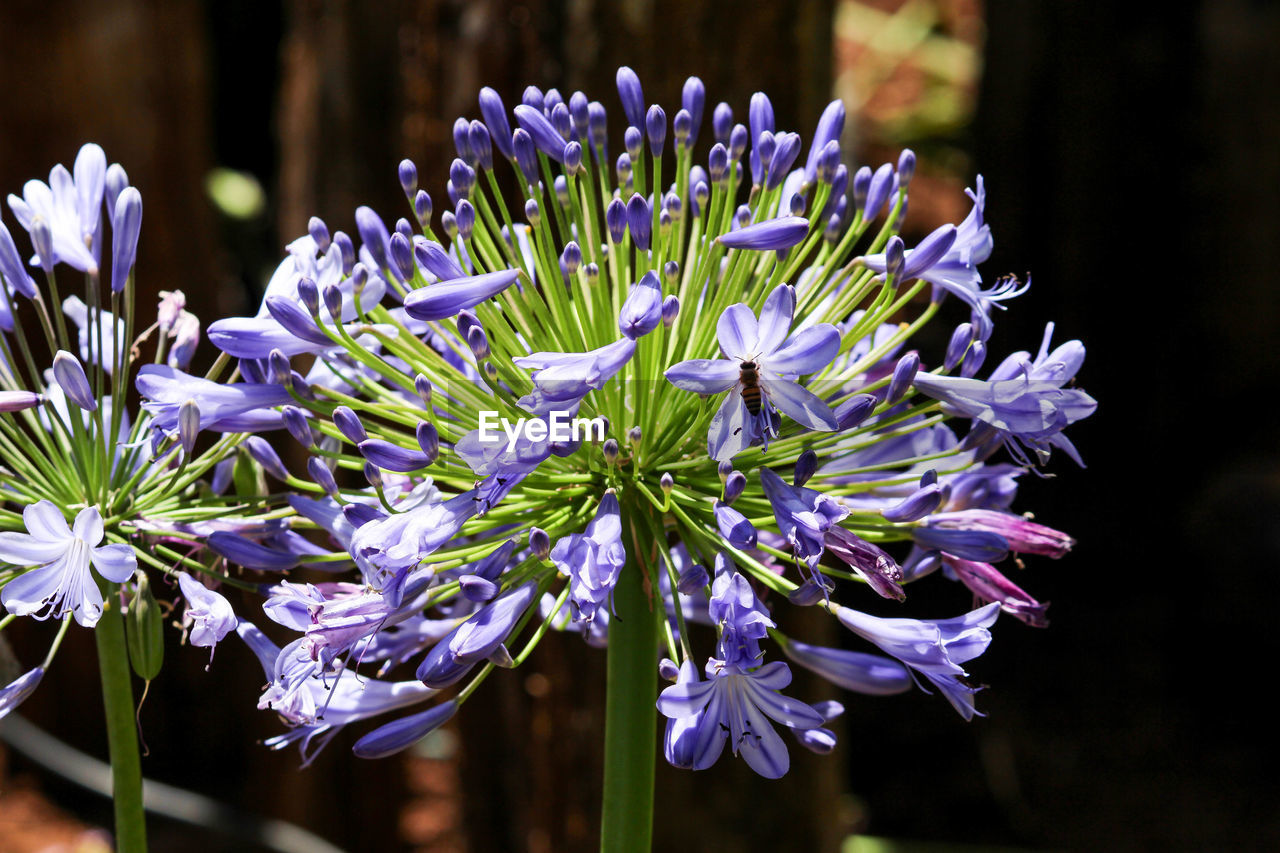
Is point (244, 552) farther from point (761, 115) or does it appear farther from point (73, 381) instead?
point (761, 115)

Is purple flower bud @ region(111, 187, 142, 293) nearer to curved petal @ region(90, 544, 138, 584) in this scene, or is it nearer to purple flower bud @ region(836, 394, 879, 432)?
curved petal @ region(90, 544, 138, 584)

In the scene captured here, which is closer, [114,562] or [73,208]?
[114,562]

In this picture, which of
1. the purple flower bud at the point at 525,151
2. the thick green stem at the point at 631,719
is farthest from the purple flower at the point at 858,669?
the purple flower bud at the point at 525,151

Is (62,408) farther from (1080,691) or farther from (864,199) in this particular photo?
(1080,691)

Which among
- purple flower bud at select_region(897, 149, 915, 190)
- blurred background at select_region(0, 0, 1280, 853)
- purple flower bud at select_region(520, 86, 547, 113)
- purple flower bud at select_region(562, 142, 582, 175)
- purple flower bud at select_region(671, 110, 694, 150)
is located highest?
purple flower bud at select_region(520, 86, 547, 113)

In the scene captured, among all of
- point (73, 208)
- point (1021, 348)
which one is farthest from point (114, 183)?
point (1021, 348)

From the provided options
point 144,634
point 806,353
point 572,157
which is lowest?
point 144,634

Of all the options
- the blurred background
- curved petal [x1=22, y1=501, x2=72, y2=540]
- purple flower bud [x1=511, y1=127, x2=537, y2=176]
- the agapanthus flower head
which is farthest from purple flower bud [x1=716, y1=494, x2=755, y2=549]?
the blurred background

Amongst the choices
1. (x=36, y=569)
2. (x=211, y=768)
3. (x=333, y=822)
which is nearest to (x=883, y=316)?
(x=36, y=569)
